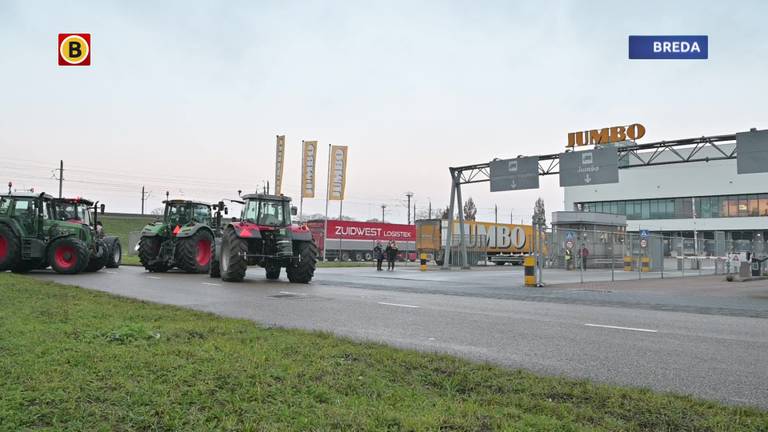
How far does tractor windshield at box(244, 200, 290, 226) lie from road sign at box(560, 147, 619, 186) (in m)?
15.2

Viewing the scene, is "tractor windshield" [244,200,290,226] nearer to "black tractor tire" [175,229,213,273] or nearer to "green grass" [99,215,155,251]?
"black tractor tire" [175,229,213,273]

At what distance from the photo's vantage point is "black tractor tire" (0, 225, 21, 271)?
63.7 feet

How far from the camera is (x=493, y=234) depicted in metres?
45.7

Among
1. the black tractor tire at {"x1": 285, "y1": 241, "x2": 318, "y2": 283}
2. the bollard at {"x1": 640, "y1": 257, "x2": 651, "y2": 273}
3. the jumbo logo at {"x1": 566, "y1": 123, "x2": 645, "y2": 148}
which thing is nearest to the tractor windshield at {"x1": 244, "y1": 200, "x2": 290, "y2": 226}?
the black tractor tire at {"x1": 285, "y1": 241, "x2": 318, "y2": 283}

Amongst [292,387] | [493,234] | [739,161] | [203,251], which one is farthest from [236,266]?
[493,234]

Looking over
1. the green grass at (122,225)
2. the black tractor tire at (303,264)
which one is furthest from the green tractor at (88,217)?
the green grass at (122,225)

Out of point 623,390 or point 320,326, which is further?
point 320,326

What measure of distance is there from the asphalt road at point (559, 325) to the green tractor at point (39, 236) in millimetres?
3750

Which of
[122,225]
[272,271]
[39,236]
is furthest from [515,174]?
[122,225]

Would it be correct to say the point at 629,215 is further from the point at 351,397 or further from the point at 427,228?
the point at 351,397

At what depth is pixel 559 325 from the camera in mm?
9672

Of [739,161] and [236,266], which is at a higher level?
[739,161]

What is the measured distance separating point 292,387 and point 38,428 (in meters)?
1.72

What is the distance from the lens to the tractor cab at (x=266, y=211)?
63.8ft
